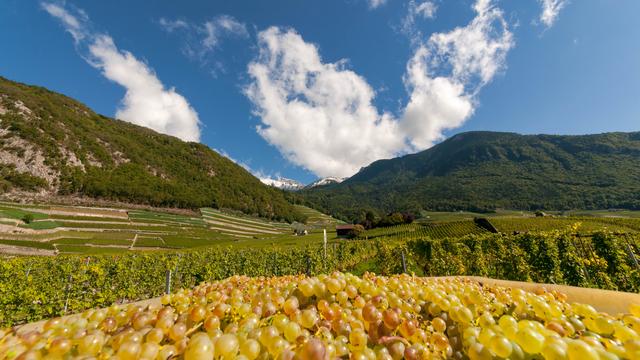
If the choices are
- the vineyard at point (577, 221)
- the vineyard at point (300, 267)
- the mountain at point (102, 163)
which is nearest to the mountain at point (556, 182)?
the mountain at point (102, 163)

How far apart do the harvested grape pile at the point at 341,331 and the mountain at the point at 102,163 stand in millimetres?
85118

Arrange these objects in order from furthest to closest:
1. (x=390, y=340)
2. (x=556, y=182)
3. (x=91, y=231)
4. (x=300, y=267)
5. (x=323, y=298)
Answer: (x=556, y=182), (x=91, y=231), (x=300, y=267), (x=323, y=298), (x=390, y=340)

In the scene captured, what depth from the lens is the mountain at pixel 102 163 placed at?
6994 centimetres

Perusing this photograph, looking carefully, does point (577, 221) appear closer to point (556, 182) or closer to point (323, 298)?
point (323, 298)

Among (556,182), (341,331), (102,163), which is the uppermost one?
(556,182)

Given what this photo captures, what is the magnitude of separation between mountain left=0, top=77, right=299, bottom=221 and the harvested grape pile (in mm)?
85118

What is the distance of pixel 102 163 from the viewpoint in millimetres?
88500

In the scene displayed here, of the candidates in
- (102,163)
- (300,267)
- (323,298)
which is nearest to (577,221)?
(300,267)

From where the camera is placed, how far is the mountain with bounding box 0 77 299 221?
6994 centimetres

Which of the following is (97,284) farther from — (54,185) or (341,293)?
(54,185)

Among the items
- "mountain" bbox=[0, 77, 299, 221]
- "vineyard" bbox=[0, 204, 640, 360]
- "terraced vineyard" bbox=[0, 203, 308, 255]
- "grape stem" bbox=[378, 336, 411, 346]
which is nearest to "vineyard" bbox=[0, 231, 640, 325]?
"vineyard" bbox=[0, 204, 640, 360]

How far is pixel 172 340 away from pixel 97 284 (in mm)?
16588

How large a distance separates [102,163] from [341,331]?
112m

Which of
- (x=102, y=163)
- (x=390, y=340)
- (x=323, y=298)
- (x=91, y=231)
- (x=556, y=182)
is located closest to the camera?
(x=390, y=340)
